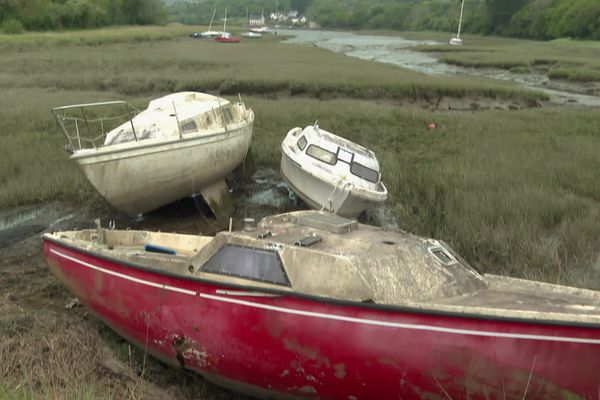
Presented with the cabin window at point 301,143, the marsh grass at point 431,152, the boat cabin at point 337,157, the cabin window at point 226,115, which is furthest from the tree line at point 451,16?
the boat cabin at point 337,157

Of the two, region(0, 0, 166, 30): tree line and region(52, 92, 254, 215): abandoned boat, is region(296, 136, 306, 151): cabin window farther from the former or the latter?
region(0, 0, 166, 30): tree line

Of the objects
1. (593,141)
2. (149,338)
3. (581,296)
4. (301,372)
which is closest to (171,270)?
(149,338)

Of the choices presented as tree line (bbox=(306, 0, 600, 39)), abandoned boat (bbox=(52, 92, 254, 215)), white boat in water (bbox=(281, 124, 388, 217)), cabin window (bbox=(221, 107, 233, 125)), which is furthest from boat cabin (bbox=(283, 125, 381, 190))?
tree line (bbox=(306, 0, 600, 39))

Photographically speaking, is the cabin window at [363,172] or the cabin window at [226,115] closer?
the cabin window at [363,172]

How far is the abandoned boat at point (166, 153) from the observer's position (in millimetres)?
10438

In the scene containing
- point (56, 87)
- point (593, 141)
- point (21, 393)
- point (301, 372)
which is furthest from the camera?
point (56, 87)

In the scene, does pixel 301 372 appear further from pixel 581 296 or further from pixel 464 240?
pixel 464 240

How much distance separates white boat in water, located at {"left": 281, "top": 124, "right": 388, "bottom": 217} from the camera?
36.8ft

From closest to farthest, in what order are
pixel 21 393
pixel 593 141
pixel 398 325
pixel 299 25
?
1. pixel 21 393
2. pixel 398 325
3. pixel 593 141
4. pixel 299 25

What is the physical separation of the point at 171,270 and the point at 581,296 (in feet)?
14.7

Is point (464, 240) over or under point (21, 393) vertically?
under

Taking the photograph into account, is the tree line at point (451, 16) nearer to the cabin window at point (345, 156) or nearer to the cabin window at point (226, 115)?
the cabin window at point (226, 115)

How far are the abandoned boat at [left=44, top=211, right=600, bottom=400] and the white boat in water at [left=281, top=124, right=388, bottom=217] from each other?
3.93 meters

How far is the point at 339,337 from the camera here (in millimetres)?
5566
